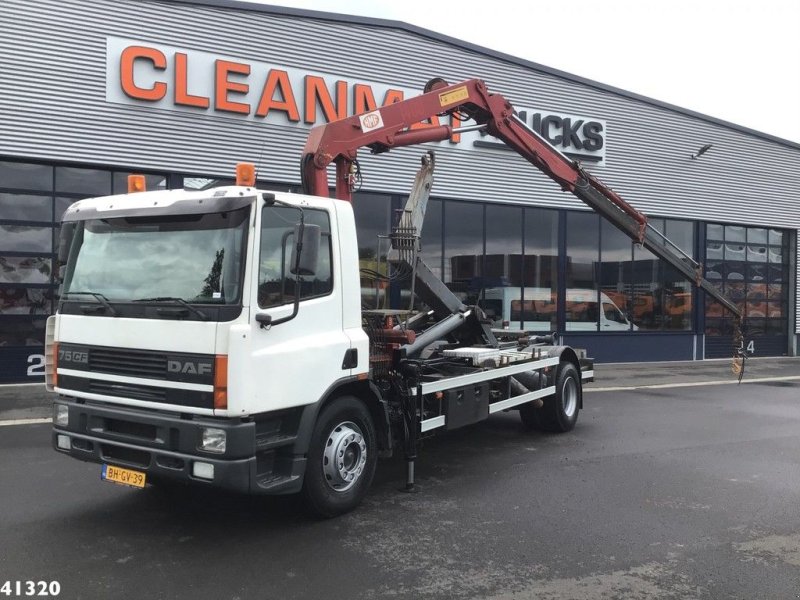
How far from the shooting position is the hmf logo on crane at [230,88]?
13.3m

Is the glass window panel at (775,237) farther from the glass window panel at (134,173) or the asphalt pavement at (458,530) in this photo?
the glass window panel at (134,173)

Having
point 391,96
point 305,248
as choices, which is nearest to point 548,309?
point 391,96

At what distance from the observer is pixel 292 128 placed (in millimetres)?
14891

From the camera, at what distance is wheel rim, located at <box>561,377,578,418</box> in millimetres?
9398

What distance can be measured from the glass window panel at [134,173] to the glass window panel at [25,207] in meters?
1.26

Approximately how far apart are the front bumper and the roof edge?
11296mm

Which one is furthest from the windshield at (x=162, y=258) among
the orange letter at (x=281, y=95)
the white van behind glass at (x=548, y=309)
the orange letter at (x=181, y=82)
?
the white van behind glass at (x=548, y=309)

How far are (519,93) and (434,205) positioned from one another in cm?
400

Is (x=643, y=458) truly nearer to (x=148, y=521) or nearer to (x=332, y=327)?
(x=332, y=327)

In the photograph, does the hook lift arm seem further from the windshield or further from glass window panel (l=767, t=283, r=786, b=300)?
glass window panel (l=767, t=283, r=786, b=300)

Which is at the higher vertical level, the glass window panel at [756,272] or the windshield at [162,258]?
the glass window panel at [756,272]

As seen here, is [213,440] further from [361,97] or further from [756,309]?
[756,309]

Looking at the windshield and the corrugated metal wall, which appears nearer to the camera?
the windshield

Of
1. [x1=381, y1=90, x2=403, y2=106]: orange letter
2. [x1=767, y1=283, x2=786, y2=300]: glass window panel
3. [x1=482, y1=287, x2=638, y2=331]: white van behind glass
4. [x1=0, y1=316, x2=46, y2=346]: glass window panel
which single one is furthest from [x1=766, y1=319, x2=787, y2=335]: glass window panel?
[x1=0, y1=316, x2=46, y2=346]: glass window panel
